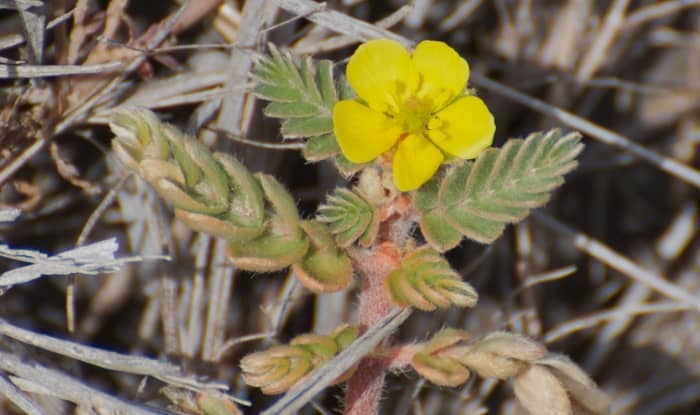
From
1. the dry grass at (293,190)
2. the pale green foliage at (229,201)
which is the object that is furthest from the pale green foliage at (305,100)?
the dry grass at (293,190)

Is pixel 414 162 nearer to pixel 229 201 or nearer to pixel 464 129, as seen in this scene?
pixel 464 129

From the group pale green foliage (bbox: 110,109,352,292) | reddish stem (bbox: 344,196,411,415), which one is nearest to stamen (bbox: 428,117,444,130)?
reddish stem (bbox: 344,196,411,415)

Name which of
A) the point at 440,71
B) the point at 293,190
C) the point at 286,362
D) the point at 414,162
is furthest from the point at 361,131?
the point at 293,190

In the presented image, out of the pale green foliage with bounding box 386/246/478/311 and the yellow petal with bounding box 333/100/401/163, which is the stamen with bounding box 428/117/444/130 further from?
the pale green foliage with bounding box 386/246/478/311

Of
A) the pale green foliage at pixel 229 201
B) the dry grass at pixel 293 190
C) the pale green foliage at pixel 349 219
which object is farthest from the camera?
the dry grass at pixel 293 190

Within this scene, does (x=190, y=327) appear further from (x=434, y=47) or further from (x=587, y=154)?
(x=587, y=154)

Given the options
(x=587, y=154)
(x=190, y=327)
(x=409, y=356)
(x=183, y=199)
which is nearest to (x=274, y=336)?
(x=190, y=327)

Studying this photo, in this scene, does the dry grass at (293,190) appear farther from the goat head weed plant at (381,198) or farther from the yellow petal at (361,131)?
the yellow petal at (361,131)
